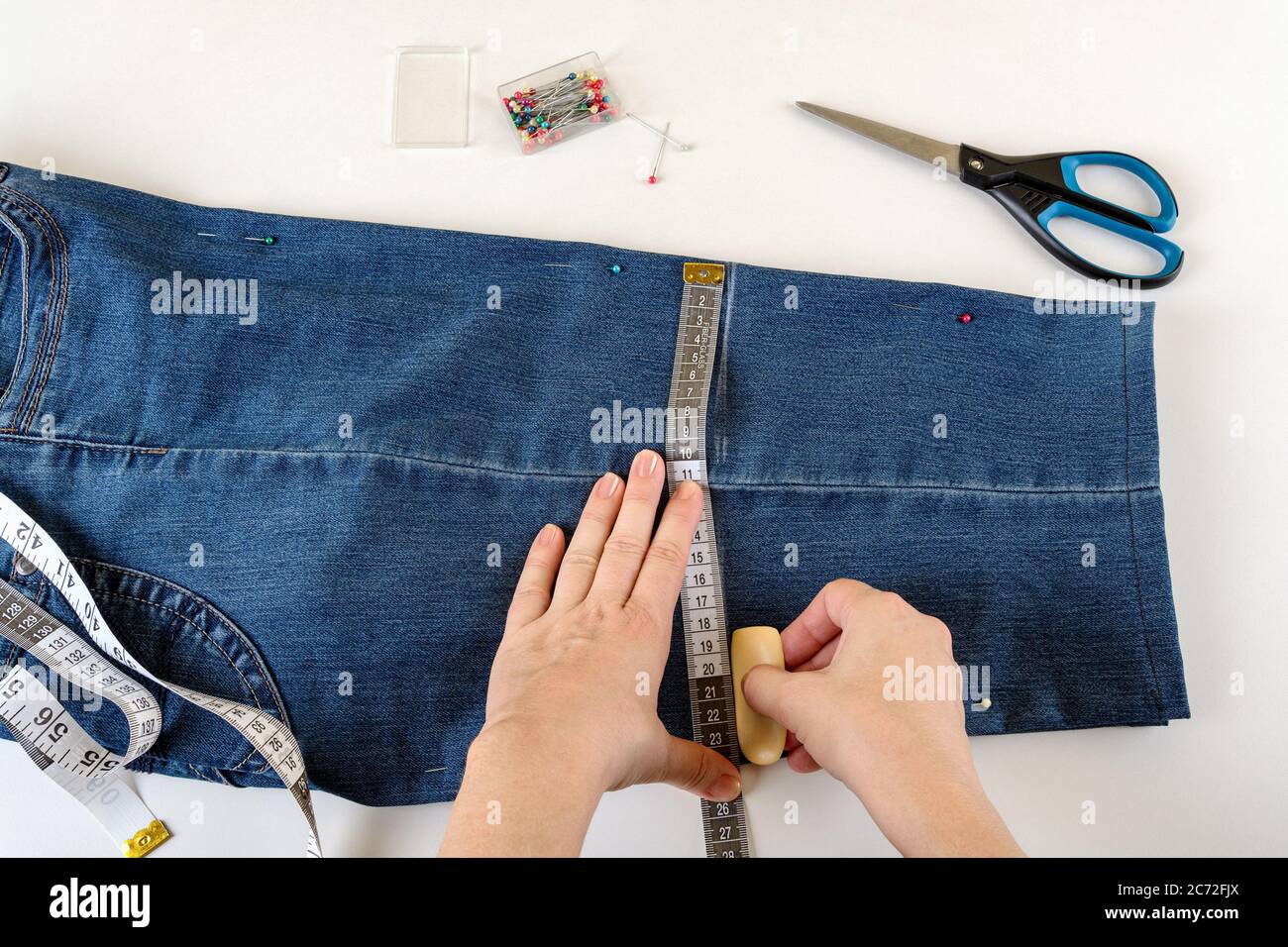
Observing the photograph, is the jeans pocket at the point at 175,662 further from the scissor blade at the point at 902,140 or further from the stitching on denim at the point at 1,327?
the scissor blade at the point at 902,140

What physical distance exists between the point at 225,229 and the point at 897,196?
4.89ft

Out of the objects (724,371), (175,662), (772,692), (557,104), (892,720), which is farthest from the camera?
(557,104)

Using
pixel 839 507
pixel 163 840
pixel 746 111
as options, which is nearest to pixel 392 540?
pixel 163 840

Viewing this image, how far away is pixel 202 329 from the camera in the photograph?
5.71 ft

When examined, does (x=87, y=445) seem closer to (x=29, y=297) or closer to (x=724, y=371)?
(x=29, y=297)

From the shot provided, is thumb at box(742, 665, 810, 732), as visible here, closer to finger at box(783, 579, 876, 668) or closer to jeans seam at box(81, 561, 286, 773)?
finger at box(783, 579, 876, 668)

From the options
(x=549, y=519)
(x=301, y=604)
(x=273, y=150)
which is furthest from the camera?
(x=273, y=150)

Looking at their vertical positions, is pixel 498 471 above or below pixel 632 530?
above

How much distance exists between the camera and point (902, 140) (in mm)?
2043

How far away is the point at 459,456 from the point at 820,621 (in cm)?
77

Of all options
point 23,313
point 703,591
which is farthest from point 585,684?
point 23,313

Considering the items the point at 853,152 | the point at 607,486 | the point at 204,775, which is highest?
the point at 853,152

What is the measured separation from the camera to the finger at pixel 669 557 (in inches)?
65.2
